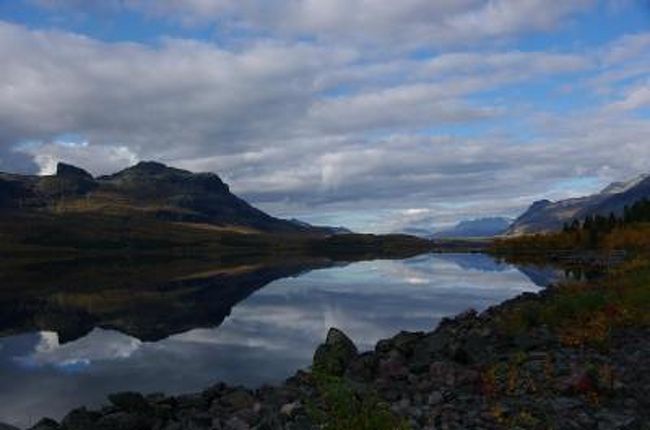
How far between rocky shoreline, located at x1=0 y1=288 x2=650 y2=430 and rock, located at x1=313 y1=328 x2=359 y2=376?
3.3 inches

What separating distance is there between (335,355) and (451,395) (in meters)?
11.3

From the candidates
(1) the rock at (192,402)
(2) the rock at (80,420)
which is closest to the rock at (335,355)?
(1) the rock at (192,402)

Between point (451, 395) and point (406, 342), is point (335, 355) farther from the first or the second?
point (451, 395)

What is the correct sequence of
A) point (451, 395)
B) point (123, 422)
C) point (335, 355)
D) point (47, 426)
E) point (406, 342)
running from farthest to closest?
1. point (406, 342)
2. point (335, 355)
3. point (47, 426)
4. point (123, 422)
5. point (451, 395)

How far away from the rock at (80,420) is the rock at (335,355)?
30.1ft

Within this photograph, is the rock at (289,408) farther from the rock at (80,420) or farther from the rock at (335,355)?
the rock at (335,355)

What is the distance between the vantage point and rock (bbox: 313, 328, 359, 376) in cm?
3086

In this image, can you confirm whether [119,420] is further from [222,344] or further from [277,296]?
[277,296]

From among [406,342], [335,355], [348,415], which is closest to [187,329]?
[406,342]

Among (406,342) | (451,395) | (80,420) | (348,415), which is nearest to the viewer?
(348,415)

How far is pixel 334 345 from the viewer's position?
34125 mm

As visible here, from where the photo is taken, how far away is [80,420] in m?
23.3

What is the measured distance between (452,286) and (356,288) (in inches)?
527

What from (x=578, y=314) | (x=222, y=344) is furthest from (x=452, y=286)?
(x=578, y=314)
